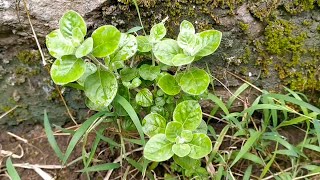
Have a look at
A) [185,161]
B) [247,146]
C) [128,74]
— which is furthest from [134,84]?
[247,146]

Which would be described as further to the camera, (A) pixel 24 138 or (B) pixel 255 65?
(A) pixel 24 138

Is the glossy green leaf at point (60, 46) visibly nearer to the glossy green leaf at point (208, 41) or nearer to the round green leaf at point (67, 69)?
the round green leaf at point (67, 69)

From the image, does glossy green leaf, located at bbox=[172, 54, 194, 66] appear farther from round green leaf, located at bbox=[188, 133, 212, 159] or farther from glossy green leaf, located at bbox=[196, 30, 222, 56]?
round green leaf, located at bbox=[188, 133, 212, 159]

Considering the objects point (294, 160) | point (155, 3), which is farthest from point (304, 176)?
point (155, 3)

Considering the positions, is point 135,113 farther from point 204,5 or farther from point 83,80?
point 204,5

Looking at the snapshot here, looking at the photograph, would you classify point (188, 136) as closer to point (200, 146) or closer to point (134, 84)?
point (200, 146)

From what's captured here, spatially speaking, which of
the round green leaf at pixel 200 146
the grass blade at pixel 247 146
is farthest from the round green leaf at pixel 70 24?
the grass blade at pixel 247 146
